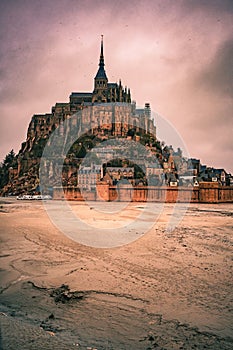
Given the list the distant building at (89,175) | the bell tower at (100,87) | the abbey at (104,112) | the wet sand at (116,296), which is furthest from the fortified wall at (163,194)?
the bell tower at (100,87)

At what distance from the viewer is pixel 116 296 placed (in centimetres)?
600

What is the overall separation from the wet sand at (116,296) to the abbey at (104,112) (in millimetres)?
117178

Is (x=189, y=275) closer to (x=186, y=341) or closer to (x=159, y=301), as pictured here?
(x=159, y=301)

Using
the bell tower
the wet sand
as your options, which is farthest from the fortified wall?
the bell tower

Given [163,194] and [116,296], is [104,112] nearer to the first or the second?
[163,194]

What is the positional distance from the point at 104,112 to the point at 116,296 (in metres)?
125

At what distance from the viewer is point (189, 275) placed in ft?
23.8

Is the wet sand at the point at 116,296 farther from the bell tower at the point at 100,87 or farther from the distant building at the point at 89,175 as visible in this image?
the bell tower at the point at 100,87

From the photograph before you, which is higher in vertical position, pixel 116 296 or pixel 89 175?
pixel 89 175

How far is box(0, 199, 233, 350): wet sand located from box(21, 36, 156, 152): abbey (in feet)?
384

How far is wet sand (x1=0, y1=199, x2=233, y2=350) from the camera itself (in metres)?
4.40

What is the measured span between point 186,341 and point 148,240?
→ 7.33 meters

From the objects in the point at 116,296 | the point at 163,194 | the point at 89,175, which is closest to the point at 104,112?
the point at 89,175

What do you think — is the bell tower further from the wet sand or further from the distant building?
the wet sand
